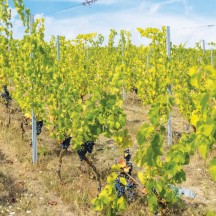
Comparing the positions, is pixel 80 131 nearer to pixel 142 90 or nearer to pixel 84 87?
pixel 142 90

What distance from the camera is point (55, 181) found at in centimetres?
590

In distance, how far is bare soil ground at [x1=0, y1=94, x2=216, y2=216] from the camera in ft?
16.8

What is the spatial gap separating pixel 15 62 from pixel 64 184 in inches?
138

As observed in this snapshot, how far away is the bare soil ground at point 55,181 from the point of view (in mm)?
5109

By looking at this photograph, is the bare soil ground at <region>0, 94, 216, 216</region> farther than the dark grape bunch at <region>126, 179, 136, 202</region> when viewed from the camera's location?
Yes

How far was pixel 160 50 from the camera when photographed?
8.34 meters

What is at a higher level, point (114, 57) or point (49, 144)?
point (114, 57)

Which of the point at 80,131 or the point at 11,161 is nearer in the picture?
the point at 80,131

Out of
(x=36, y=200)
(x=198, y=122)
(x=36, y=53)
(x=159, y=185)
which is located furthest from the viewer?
(x=36, y=53)

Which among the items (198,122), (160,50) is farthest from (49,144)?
(198,122)

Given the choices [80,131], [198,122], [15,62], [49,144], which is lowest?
[49,144]

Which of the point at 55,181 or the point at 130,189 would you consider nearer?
the point at 130,189

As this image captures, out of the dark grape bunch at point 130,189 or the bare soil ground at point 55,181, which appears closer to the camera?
the dark grape bunch at point 130,189

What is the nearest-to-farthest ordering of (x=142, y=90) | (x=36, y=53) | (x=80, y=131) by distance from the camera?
(x=80, y=131)
(x=36, y=53)
(x=142, y=90)
